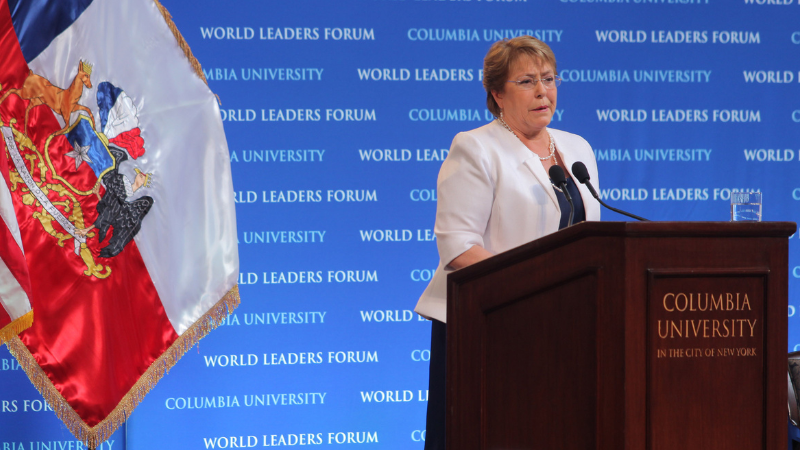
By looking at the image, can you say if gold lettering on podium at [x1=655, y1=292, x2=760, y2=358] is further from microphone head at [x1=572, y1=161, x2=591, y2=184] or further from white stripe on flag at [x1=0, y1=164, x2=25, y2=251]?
white stripe on flag at [x1=0, y1=164, x2=25, y2=251]

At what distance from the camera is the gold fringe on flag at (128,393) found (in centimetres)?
226

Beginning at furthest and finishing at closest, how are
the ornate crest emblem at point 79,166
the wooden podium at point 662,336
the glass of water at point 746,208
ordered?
the ornate crest emblem at point 79,166 → the glass of water at point 746,208 → the wooden podium at point 662,336

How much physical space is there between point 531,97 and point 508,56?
0.14 m

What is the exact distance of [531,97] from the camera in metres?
1.96

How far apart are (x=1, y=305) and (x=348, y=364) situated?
1.54 metres

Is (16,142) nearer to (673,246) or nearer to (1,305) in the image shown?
(1,305)

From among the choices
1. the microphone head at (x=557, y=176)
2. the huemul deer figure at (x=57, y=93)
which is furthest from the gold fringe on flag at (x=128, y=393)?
the microphone head at (x=557, y=176)

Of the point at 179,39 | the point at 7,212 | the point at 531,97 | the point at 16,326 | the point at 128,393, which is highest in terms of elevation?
the point at 179,39

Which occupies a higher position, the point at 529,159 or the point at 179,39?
the point at 179,39

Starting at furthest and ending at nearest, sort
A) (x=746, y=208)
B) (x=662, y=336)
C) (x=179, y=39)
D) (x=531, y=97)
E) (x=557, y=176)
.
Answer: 1. (x=179, y=39)
2. (x=531, y=97)
3. (x=557, y=176)
4. (x=746, y=208)
5. (x=662, y=336)

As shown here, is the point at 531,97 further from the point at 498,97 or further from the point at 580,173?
the point at 580,173

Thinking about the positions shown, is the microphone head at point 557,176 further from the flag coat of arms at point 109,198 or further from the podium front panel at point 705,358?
the flag coat of arms at point 109,198

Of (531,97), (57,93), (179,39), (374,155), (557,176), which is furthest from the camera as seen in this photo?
(374,155)

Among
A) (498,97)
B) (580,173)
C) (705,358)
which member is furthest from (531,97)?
(705,358)
